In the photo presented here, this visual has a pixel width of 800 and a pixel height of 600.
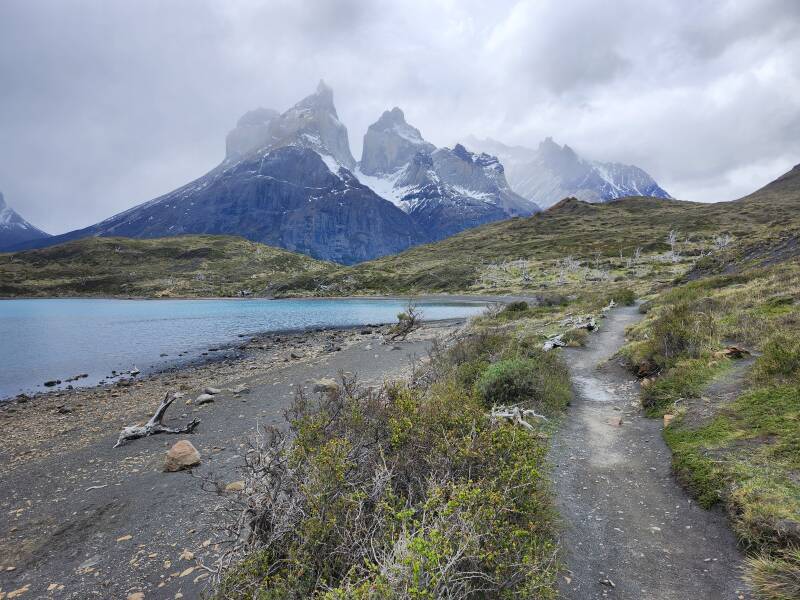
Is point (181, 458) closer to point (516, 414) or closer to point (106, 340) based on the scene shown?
point (516, 414)

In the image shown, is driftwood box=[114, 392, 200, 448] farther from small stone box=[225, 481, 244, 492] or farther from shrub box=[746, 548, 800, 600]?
shrub box=[746, 548, 800, 600]

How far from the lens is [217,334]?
54094 mm

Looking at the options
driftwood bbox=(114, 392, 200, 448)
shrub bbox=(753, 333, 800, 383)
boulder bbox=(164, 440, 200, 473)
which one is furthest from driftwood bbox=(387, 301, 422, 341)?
shrub bbox=(753, 333, 800, 383)

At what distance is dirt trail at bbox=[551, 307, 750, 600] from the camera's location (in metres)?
5.87

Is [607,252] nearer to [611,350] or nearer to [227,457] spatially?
[611,350]

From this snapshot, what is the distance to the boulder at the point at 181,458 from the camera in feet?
41.7

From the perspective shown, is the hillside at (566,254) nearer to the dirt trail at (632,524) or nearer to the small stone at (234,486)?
the dirt trail at (632,524)

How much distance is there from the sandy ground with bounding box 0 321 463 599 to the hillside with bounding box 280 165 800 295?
84.1m

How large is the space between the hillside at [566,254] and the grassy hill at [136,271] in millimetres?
34056

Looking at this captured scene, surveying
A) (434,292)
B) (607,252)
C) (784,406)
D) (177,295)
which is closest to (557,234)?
(607,252)

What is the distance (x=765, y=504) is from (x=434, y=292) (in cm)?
11904

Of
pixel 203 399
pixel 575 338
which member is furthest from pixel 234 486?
pixel 575 338

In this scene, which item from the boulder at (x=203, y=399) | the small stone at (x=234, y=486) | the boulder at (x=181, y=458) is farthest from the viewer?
the boulder at (x=203, y=399)

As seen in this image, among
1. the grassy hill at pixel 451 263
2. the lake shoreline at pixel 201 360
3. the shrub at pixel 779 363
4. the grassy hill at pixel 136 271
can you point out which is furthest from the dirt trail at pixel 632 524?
the grassy hill at pixel 136 271
